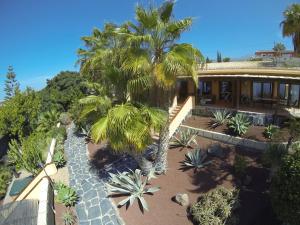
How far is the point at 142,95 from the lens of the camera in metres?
10.4

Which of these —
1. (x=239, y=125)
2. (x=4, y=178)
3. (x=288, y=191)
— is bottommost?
(x=4, y=178)

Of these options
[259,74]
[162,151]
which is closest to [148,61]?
[162,151]

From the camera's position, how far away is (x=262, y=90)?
68.0 ft

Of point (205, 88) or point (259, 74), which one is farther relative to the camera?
point (205, 88)

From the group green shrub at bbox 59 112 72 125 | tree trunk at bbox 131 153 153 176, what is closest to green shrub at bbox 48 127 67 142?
green shrub at bbox 59 112 72 125

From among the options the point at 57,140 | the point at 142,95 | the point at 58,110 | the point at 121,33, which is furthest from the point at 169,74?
the point at 58,110

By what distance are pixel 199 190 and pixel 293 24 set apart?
43.8 ft

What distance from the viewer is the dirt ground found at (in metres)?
→ 9.16

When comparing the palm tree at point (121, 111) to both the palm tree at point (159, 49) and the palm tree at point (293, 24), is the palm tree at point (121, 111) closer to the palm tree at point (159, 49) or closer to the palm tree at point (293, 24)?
the palm tree at point (159, 49)

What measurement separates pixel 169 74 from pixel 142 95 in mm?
1764

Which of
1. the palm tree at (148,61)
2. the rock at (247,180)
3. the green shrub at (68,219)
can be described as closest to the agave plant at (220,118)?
the rock at (247,180)

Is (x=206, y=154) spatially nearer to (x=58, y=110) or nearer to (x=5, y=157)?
(x=5, y=157)

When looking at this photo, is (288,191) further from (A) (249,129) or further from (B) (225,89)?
(B) (225,89)

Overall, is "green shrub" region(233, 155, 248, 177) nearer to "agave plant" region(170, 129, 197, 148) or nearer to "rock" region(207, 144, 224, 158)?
"rock" region(207, 144, 224, 158)
